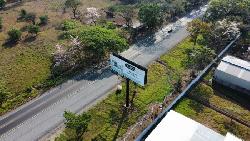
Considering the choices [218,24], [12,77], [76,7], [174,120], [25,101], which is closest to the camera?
[174,120]

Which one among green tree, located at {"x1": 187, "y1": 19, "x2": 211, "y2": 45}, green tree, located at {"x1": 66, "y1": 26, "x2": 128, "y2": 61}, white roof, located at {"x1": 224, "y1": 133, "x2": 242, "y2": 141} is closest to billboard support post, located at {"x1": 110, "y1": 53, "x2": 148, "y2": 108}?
green tree, located at {"x1": 66, "y1": 26, "x2": 128, "y2": 61}

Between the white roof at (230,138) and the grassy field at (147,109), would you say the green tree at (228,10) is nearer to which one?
the grassy field at (147,109)

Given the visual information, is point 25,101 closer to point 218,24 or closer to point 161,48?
point 161,48

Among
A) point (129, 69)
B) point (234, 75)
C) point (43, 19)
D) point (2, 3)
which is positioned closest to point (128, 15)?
point (43, 19)

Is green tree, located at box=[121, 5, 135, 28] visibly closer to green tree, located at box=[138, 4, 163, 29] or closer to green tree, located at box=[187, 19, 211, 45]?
green tree, located at box=[138, 4, 163, 29]

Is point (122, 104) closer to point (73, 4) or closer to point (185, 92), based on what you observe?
point (185, 92)

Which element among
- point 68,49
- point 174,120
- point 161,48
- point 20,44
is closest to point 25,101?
point 68,49
